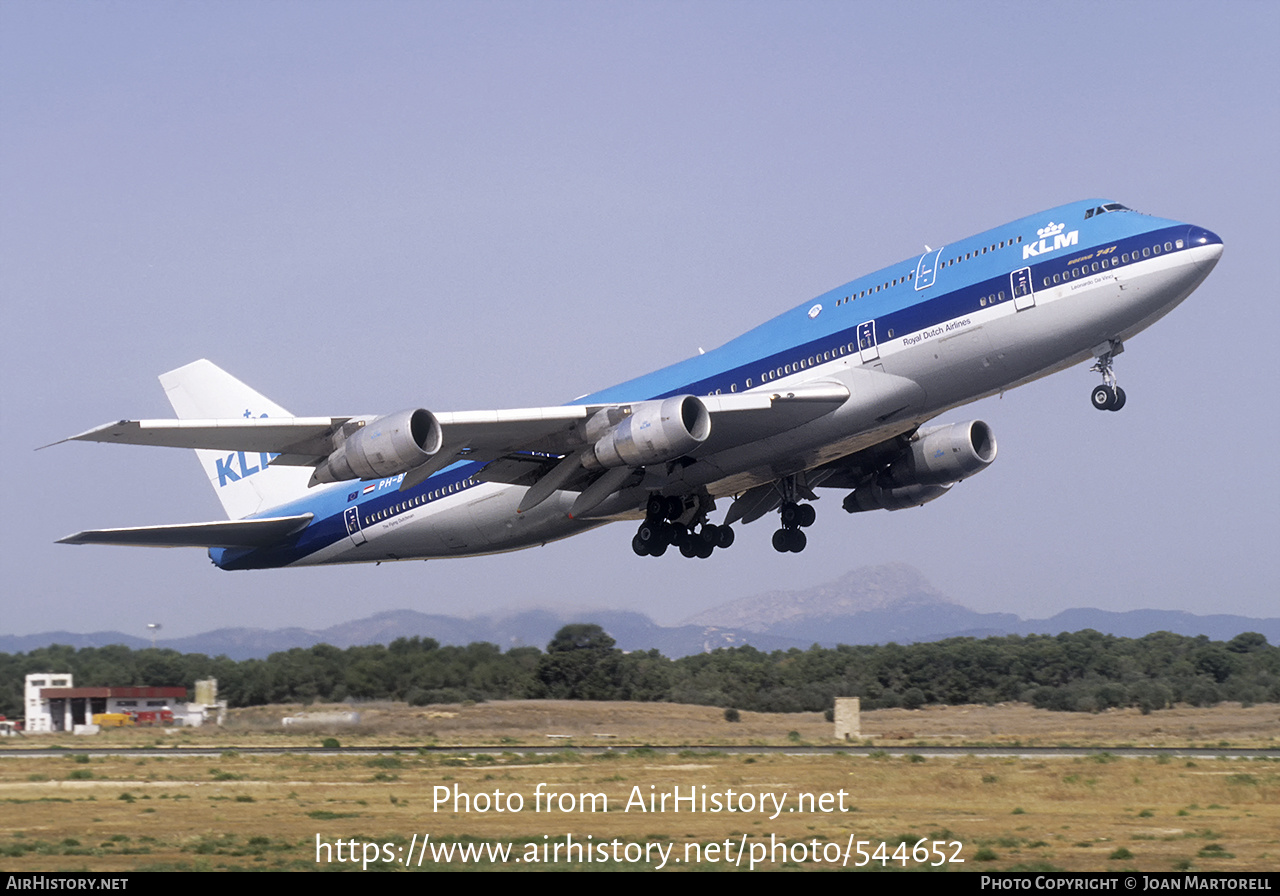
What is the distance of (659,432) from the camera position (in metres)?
28.9

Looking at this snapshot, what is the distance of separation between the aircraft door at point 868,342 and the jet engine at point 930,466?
668 cm

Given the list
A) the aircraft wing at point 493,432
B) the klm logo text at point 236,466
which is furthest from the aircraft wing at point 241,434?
the klm logo text at point 236,466

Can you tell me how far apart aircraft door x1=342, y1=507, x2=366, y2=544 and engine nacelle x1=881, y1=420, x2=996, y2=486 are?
1516 cm

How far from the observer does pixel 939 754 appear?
35750mm

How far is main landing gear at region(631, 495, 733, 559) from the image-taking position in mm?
35531

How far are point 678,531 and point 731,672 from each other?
3086 cm

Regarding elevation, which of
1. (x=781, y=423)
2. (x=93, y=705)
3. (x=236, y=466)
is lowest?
(x=93, y=705)

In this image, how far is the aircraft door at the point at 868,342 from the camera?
30031 millimetres

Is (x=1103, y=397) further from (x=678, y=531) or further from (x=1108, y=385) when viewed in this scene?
(x=678, y=531)

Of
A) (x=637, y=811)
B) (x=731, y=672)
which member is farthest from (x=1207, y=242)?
(x=731, y=672)

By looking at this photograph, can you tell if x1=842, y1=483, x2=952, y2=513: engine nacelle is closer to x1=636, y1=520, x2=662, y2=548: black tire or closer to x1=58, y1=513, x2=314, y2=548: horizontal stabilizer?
x1=636, y1=520, x2=662, y2=548: black tire

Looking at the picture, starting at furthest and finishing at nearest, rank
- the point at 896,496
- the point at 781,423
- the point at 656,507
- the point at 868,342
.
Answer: the point at 896,496, the point at 656,507, the point at 781,423, the point at 868,342
